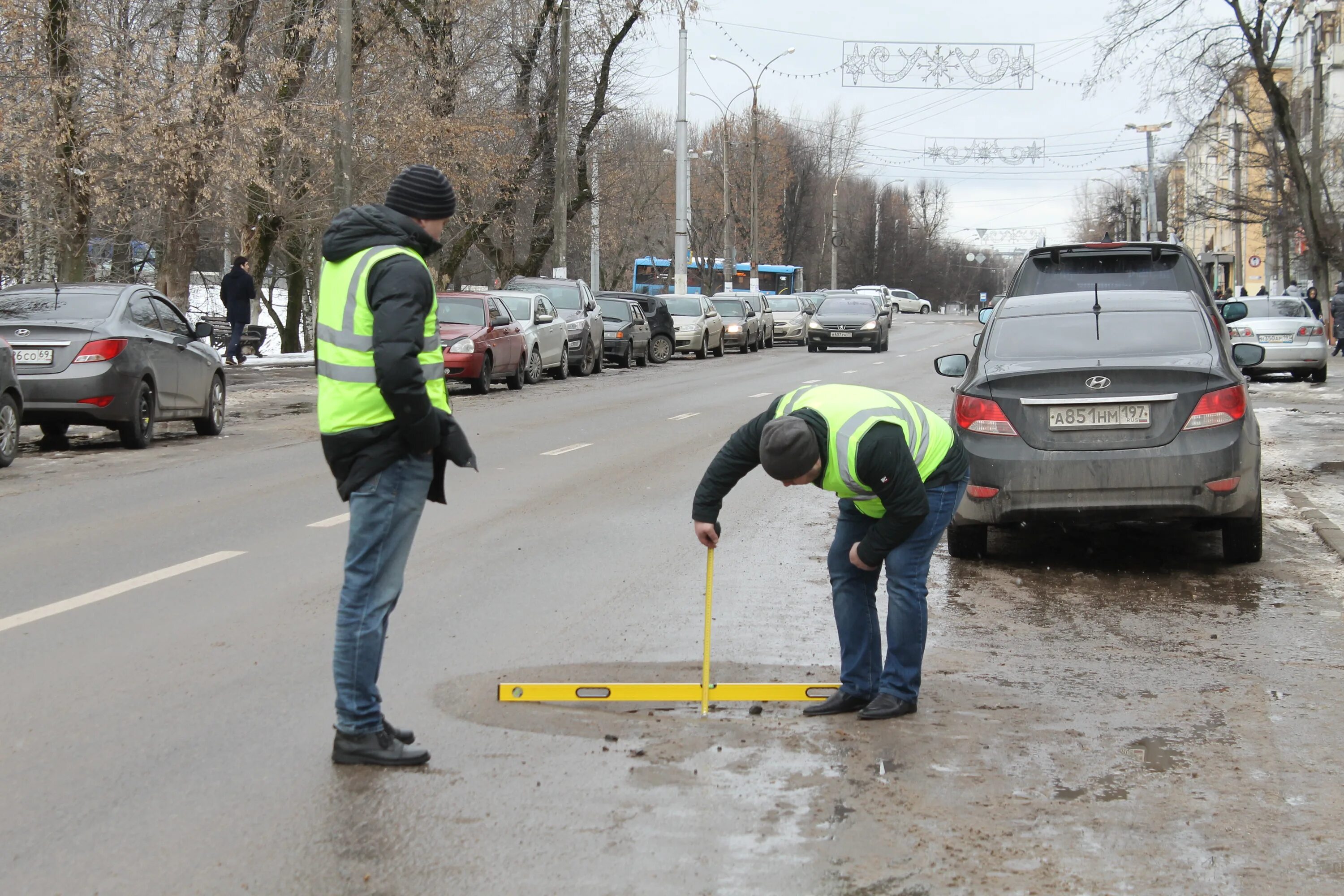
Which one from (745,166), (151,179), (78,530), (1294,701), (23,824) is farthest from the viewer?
(745,166)

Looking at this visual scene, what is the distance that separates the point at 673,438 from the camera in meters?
16.5

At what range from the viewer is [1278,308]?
28609mm

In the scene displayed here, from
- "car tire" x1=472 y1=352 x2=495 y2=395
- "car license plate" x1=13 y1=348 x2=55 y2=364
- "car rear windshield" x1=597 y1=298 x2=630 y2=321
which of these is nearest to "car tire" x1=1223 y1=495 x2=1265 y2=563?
"car license plate" x1=13 y1=348 x2=55 y2=364

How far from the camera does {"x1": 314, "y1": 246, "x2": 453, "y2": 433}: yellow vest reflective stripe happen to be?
4.76 m

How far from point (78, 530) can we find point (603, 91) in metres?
33.3

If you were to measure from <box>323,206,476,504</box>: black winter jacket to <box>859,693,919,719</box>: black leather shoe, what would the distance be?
169cm

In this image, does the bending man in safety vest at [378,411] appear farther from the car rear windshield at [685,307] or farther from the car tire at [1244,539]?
the car rear windshield at [685,307]

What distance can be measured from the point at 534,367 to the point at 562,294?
4.38 meters

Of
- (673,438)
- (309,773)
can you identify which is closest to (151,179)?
(673,438)

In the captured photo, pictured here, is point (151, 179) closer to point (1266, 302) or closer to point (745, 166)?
point (1266, 302)

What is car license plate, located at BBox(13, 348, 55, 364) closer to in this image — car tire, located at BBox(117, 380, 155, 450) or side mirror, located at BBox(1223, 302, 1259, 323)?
car tire, located at BBox(117, 380, 155, 450)

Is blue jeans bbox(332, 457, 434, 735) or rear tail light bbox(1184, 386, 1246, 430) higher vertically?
rear tail light bbox(1184, 386, 1246, 430)

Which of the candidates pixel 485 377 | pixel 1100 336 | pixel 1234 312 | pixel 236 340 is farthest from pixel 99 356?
pixel 236 340

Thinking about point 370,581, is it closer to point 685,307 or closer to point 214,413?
point 214,413
